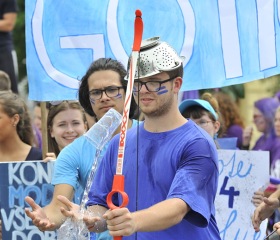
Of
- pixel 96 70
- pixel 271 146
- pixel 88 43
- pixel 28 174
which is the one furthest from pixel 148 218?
pixel 271 146

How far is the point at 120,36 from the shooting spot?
7.45m

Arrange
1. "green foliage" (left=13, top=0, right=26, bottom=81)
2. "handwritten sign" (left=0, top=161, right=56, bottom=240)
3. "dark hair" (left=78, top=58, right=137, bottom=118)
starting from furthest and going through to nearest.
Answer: "green foliage" (left=13, top=0, right=26, bottom=81) → "handwritten sign" (left=0, top=161, right=56, bottom=240) → "dark hair" (left=78, top=58, right=137, bottom=118)

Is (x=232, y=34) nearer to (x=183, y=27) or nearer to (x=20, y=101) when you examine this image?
(x=183, y=27)

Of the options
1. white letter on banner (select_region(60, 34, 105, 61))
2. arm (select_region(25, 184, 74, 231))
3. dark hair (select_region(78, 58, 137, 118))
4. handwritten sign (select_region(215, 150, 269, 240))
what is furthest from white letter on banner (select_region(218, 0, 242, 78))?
arm (select_region(25, 184, 74, 231))

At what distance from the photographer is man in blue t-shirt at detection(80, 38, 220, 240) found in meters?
4.65

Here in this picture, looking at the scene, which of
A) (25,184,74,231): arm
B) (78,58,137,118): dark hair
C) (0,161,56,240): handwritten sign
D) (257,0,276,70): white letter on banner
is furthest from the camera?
(257,0,276,70): white letter on banner

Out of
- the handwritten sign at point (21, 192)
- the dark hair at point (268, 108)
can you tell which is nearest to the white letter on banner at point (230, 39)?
the handwritten sign at point (21, 192)

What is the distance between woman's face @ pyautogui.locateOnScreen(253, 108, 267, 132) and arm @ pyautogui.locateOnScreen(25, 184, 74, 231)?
4.26 metres

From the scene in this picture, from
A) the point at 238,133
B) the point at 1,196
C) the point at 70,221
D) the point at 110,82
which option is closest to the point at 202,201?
the point at 70,221

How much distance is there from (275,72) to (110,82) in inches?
59.1

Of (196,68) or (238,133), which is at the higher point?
(196,68)

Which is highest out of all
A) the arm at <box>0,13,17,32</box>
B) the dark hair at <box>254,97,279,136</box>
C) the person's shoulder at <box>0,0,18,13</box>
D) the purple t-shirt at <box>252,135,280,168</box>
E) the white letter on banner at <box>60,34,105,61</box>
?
the person's shoulder at <box>0,0,18,13</box>

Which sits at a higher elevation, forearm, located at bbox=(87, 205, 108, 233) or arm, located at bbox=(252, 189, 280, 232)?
forearm, located at bbox=(87, 205, 108, 233)

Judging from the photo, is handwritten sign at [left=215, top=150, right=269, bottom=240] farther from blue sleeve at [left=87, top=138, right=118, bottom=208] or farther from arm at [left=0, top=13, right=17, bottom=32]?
arm at [left=0, top=13, right=17, bottom=32]
